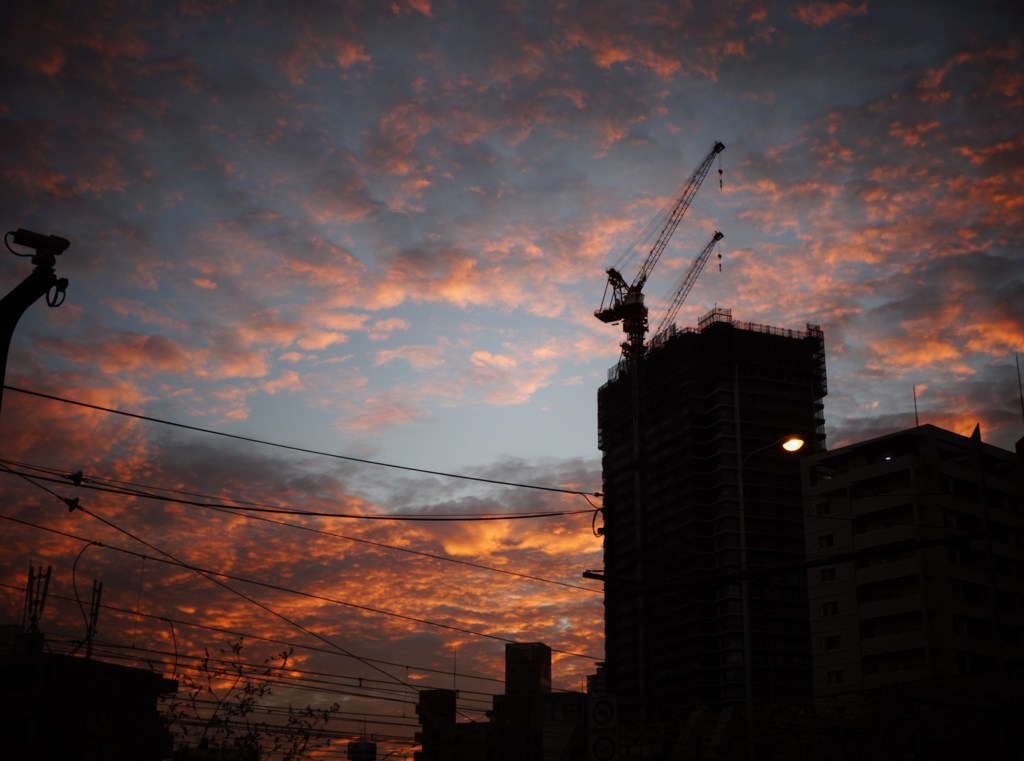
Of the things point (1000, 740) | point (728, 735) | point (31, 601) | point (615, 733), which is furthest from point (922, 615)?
point (615, 733)

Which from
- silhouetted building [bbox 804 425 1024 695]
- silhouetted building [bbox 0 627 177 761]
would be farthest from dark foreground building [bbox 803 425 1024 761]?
silhouetted building [bbox 0 627 177 761]

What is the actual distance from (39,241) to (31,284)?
2.94ft

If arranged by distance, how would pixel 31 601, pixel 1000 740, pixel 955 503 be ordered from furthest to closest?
pixel 955 503, pixel 31 601, pixel 1000 740

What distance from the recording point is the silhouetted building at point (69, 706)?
39.8 meters

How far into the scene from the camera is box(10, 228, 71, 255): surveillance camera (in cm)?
1462

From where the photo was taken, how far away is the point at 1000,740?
33594mm

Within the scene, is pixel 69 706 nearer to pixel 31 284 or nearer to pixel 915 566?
pixel 31 284

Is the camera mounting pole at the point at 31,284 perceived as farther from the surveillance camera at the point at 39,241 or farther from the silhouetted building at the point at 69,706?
the silhouetted building at the point at 69,706

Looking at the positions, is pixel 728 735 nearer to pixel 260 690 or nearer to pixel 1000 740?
pixel 1000 740

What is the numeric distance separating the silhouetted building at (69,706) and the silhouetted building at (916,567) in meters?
74.2

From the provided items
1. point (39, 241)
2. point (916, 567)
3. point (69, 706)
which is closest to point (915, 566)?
point (916, 567)

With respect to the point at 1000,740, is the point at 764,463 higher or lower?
higher

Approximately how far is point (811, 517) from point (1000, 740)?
3289 inches

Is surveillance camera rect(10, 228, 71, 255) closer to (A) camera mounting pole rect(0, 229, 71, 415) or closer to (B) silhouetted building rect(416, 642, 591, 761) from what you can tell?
(A) camera mounting pole rect(0, 229, 71, 415)
